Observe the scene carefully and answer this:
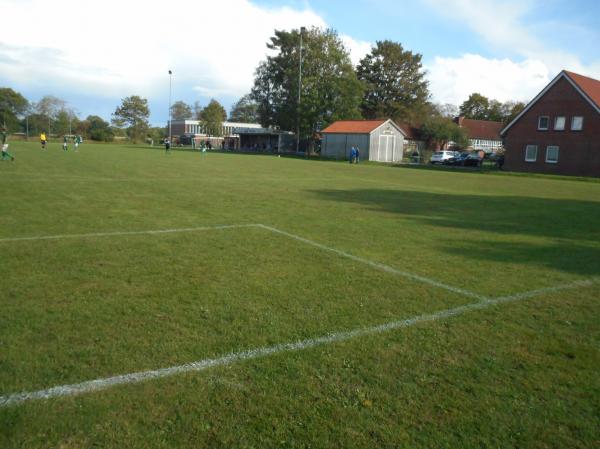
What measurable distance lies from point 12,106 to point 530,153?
4708 inches

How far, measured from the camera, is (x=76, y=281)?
20.4 ft

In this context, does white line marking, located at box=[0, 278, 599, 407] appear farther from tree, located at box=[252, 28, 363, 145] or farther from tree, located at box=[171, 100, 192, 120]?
tree, located at box=[171, 100, 192, 120]

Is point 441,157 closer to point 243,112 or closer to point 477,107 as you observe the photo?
point 477,107

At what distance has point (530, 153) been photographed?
46.9 meters

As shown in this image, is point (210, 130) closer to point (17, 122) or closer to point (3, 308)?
point (17, 122)

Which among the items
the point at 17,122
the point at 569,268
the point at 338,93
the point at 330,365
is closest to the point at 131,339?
the point at 330,365

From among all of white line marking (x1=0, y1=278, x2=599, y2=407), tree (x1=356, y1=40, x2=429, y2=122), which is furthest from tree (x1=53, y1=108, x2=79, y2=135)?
white line marking (x1=0, y1=278, x2=599, y2=407)

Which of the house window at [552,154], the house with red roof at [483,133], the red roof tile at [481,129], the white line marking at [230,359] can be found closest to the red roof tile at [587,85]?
the house window at [552,154]

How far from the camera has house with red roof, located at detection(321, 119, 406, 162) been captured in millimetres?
60781

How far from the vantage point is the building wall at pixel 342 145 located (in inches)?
2399

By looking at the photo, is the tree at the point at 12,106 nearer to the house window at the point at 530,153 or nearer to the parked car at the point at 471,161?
the parked car at the point at 471,161

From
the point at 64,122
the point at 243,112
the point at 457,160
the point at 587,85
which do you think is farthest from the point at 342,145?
the point at 243,112

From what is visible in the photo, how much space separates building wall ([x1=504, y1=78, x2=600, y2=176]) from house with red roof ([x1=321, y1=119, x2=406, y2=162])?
54.4 ft

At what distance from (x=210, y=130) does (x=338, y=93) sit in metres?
47.9
